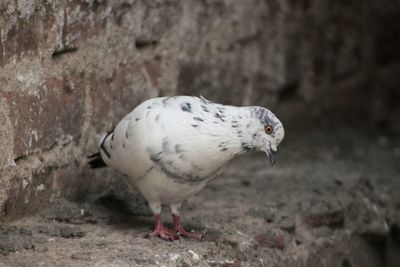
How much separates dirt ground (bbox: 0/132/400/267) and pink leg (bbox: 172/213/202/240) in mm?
68

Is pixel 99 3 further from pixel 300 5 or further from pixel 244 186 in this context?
pixel 300 5

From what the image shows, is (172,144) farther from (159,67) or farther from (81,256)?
(159,67)

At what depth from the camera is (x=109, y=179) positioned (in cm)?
438

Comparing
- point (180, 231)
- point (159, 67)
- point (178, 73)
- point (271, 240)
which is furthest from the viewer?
point (178, 73)

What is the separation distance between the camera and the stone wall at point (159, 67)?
364 centimetres

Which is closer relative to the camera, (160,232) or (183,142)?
(183,142)

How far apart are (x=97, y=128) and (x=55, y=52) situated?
0.54 m

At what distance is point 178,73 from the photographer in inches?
189

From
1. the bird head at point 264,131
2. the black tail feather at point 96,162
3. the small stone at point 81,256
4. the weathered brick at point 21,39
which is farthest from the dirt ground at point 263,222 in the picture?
the weathered brick at point 21,39

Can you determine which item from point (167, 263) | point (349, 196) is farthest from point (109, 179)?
point (349, 196)

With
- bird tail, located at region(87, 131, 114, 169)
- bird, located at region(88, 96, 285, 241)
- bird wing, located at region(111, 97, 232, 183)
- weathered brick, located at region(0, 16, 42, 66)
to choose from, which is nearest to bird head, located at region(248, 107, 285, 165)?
bird, located at region(88, 96, 285, 241)

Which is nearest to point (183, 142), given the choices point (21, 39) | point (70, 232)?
point (70, 232)

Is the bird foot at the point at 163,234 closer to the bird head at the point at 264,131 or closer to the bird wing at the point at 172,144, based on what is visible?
the bird wing at the point at 172,144

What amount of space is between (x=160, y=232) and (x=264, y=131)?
25.3 inches
